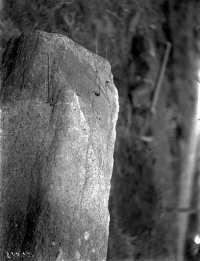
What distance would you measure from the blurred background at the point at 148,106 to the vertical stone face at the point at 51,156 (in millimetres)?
376

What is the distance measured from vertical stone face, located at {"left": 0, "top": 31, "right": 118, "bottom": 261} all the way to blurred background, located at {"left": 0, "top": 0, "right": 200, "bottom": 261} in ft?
1.23

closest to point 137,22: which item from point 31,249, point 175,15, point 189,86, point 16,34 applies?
point 175,15

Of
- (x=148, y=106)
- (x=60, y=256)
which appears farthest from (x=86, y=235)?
(x=148, y=106)

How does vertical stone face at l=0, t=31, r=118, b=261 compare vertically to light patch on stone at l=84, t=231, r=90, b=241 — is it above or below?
above

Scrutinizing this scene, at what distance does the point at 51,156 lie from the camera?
2.87 feet

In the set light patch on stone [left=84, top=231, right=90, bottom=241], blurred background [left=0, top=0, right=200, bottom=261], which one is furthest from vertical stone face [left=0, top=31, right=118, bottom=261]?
blurred background [left=0, top=0, right=200, bottom=261]

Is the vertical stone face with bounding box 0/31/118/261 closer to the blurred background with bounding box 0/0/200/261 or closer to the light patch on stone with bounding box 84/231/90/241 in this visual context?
the light patch on stone with bounding box 84/231/90/241

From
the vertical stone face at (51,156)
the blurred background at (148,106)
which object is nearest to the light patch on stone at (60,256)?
the vertical stone face at (51,156)

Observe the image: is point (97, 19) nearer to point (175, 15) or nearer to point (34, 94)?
point (175, 15)

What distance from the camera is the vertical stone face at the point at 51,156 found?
844mm

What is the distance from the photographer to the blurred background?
1408 mm

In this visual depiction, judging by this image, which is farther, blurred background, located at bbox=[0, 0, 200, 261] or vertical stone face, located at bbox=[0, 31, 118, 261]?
blurred background, located at bbox=[0, 0, 200, 261]

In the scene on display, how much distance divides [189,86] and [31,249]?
35.6 inches

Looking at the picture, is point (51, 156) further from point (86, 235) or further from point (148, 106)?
point (148, 106)
